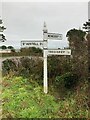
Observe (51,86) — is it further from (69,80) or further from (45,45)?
(45,45)

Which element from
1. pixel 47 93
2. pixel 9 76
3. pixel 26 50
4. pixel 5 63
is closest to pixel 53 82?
pixel 47 93

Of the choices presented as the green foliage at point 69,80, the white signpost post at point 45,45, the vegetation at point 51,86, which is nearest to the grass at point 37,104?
the vegetation at point 51,86

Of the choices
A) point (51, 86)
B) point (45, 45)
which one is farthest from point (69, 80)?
point (45, 45)

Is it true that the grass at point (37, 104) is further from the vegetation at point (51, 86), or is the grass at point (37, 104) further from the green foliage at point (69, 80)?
the green foliage at point (69, 80)

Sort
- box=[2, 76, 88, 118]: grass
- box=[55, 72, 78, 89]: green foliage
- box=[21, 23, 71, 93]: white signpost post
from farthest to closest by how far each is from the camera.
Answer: box=[21, 23, 71, 93]: white signpost post → box=[55, 72, 78, 89]: green foliage → box=[2, 76, 88, 118]: grass

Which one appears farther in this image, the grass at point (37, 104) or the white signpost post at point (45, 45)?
the white signpost post at point (45, 45)

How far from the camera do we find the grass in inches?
304

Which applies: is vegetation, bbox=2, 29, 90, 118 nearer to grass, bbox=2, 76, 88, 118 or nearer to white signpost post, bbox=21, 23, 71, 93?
grass, bbox=2, 76, 88, 118

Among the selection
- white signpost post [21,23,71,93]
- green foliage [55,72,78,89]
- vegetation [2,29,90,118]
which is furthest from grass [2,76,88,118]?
white signpost post [21,23,71,93]

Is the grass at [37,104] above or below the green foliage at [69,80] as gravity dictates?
below

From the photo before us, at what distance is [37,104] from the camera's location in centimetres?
845

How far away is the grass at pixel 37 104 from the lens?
7715mm

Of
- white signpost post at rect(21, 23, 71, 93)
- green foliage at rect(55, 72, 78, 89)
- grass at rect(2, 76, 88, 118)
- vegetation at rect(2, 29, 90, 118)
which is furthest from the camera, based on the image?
white signpost post at rect(21, 23, 71, 93)

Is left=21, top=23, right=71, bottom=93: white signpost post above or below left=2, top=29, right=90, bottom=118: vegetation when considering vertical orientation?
above
